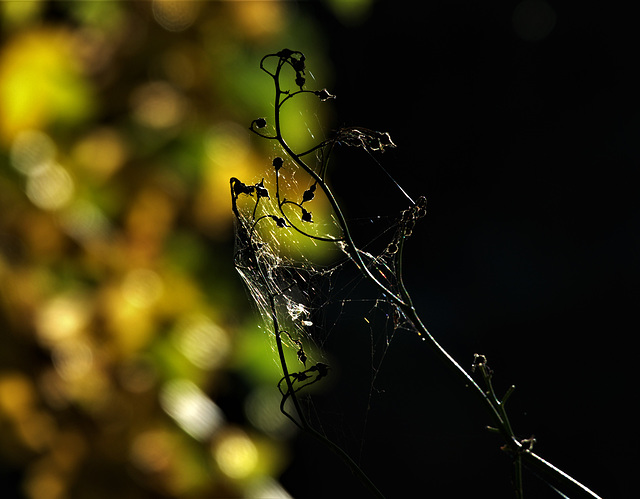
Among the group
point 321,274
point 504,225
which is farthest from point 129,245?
point 504,225

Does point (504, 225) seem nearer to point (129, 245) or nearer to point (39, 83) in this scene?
point (129, 245)

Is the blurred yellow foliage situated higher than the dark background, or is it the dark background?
the dark background

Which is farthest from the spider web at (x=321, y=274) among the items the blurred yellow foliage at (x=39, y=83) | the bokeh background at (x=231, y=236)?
the blurred yellow foliage at (x=39, y=83)

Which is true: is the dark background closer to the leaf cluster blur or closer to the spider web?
the spider web

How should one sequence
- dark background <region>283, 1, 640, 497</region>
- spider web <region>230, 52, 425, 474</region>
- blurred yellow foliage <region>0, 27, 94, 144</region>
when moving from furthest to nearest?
dark background <region>283, 1, 640, 497</region>, blurred yellow foliage <region>0, 27, 94, 144</region>, spider web <region>230, 52, 425, 474</region>

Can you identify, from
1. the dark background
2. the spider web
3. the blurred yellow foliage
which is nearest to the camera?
the spider web

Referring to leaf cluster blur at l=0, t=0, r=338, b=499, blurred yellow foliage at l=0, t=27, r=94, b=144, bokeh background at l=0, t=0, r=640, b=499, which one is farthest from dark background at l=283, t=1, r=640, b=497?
blurred yellow foliage at l=0, t=27, r=94, b=144

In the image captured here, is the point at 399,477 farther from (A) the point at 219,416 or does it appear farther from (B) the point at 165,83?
(B) the point at 165,83
